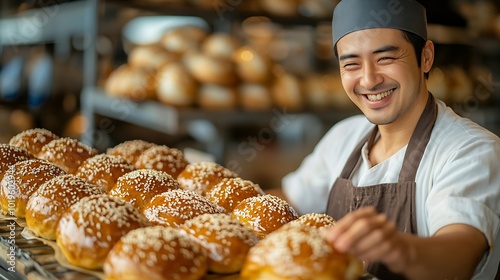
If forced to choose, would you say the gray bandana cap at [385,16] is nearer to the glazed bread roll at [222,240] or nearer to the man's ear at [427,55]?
the man's ear at [427,55]

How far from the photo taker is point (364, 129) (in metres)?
2.36

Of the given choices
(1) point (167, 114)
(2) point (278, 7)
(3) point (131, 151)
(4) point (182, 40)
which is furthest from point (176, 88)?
(3) point (131, 151)

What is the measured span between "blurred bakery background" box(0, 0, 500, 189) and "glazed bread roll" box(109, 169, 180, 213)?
75.5 inches

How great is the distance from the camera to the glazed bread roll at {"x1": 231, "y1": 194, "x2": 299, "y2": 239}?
1.41m

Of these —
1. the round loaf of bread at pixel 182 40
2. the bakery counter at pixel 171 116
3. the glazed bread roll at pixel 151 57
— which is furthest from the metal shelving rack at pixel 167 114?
the glazed bread roll at pixel 151 57

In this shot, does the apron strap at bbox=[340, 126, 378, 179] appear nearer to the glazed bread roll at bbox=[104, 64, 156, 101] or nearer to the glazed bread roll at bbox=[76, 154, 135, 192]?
the glazed bread roll at bbox=[76, 154, 135, 192]

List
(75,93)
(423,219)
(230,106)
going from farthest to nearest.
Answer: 1. (75,93)
2. (230,106)
3. (423,219)

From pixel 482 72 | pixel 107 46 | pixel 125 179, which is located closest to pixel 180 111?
pixel 107 46

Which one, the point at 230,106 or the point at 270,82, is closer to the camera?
the point at 230,106

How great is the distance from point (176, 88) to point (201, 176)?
192 cm

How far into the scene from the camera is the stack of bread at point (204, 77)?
3.77 m

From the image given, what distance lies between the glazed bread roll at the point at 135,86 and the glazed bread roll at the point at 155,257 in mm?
2699

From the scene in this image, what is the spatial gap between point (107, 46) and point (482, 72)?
379 centimetres

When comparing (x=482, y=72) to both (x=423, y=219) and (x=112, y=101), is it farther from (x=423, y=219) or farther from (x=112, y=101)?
(x=423, y=219)
